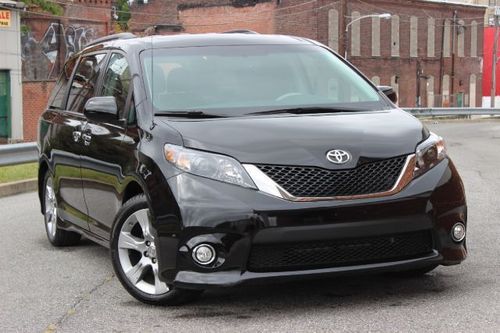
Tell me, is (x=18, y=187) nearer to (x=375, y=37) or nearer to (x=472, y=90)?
(x=375, y=37)

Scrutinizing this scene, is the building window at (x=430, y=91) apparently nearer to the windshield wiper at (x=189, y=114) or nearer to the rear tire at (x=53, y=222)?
the rear tire at (x=53, y=222)

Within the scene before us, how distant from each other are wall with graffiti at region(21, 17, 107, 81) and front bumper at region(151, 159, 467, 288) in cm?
3402

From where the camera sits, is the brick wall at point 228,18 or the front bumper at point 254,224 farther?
the brick wall at point 228,18

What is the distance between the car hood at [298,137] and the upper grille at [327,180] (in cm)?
4

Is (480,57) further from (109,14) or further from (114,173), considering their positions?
(114,173)

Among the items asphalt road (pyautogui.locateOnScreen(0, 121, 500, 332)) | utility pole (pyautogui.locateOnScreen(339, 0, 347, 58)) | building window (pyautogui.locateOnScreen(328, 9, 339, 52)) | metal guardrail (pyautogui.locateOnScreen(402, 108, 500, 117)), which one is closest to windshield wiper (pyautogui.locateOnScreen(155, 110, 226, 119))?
asphalt road (pyautogui.locateOnScreen(0, 121, 500, 332))

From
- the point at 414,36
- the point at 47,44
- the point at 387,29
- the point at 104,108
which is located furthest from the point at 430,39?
the point at 104,108

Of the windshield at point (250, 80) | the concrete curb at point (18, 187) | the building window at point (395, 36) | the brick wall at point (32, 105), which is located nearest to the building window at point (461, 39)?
the building window at point (395, 36)

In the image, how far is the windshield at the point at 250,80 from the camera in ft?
17.4

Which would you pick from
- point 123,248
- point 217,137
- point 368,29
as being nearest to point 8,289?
point 123,248

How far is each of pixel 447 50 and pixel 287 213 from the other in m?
63.8

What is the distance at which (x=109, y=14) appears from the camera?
48031 mm

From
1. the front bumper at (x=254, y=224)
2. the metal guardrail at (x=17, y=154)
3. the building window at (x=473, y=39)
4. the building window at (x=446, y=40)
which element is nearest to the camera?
the front bumper at (x=254, y=224)

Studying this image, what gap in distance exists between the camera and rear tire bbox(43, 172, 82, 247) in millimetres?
7099
